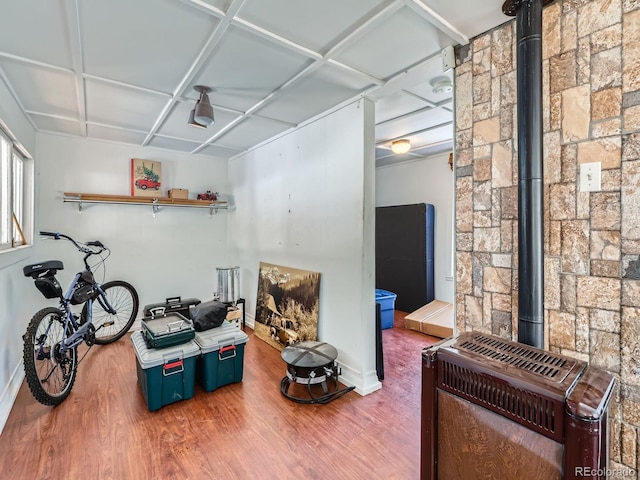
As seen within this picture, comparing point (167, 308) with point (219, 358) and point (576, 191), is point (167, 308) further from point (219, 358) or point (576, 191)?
point (576, 191)

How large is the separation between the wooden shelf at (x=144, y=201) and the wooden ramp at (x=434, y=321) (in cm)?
318

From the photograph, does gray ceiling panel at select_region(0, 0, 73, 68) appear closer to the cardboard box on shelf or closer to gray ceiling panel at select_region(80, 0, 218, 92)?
gray ceiling panel at select_region(80, 0, 218, 92)

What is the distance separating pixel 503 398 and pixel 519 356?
234 mm

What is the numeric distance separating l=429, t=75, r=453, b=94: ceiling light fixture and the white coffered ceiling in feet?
0.28

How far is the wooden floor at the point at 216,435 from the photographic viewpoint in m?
1.81

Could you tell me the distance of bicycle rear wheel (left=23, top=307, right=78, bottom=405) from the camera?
2256 millimetres

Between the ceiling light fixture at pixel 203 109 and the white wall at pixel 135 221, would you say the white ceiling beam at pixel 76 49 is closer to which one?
the ceiling light fixture at pixel 203 109

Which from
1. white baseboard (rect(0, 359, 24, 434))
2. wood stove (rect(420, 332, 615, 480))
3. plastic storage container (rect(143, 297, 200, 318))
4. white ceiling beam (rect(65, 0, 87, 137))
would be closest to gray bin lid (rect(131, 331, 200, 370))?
white baseboard (rect(0, 359, 24, 434))

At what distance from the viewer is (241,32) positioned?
181 centimetres

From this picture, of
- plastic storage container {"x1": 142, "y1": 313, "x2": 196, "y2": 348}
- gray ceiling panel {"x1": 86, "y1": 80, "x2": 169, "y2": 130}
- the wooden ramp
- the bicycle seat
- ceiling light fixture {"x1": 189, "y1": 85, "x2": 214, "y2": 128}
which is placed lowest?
the wooden ramp

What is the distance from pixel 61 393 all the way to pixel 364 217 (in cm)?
276

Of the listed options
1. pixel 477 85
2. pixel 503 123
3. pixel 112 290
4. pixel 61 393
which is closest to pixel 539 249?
pixel 503 123

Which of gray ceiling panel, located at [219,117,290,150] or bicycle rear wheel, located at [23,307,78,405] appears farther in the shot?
gray ceiling panel, located at [219,117,290,150]

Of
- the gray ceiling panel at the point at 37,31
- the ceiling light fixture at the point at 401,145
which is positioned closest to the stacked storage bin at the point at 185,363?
the gray ceiling panel at the point at 37,31
